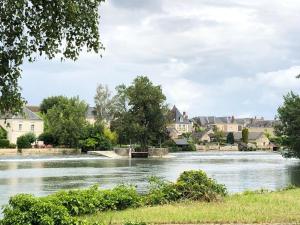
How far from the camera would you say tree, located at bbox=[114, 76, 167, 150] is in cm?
10281

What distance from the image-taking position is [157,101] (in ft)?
342

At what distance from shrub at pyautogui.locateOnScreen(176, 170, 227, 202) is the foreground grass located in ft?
1.77

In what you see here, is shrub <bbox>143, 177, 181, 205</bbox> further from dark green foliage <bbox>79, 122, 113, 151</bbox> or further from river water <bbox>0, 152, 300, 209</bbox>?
dark green foliage <bbox>79, 122, 113, 151</bbox>

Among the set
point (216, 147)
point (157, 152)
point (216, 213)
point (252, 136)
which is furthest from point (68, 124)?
point (252, 136)

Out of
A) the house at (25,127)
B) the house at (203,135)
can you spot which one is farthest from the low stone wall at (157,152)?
the house at (203,135)

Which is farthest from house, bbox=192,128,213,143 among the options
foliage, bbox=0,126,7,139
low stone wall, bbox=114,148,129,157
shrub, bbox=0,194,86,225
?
shrub, bbox=0,194,86,225

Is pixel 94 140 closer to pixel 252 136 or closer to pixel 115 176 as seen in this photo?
pixel 115 176

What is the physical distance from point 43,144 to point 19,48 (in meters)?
95.8

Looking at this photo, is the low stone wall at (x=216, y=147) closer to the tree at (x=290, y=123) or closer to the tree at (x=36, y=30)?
the tree at (x=290, y=123)

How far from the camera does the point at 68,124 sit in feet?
324

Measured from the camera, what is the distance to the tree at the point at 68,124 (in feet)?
322

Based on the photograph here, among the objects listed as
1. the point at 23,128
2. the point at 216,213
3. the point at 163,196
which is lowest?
the point at 216,213

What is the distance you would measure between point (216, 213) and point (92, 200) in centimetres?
337

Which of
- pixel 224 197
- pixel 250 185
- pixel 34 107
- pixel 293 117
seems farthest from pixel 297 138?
pixel 34 107
